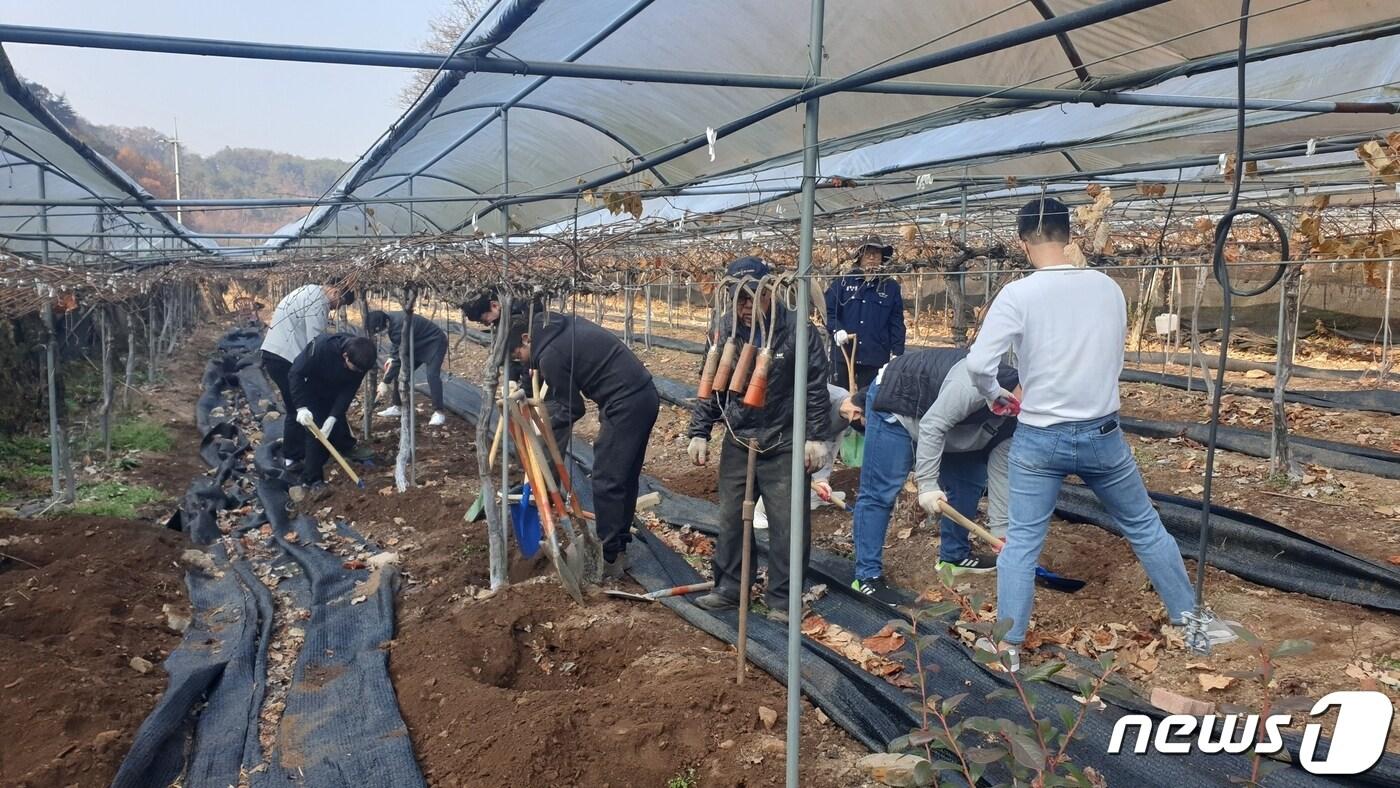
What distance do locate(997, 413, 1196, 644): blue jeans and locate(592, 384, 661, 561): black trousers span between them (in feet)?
6.74

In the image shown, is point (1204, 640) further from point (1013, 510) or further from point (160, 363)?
point (160, 363)

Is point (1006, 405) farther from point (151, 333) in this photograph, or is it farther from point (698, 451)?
point (151, 333)

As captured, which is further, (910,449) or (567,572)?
(910,449)

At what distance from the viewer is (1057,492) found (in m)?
3.13

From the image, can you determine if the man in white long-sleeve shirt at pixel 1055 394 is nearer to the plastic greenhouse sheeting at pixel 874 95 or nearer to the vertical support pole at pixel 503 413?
the plastic greenhouse sheeting at pixel 874 95

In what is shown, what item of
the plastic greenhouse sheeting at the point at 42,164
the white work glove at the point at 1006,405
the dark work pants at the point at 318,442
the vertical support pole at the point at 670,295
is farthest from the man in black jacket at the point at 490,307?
the vertical support pole at the point at 670,295

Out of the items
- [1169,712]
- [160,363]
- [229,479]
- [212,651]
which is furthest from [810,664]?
[160,363]

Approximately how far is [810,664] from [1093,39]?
3.35 metres

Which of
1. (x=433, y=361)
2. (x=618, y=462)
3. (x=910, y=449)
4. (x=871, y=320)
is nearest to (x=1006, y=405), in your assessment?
(x=910, y=449)

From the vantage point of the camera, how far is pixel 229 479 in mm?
7754

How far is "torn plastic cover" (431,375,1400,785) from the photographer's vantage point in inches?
98.5

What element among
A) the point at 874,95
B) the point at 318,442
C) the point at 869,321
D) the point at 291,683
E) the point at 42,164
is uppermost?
the point at 874,95

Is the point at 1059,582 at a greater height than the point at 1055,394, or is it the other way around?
the point at 1055,394
